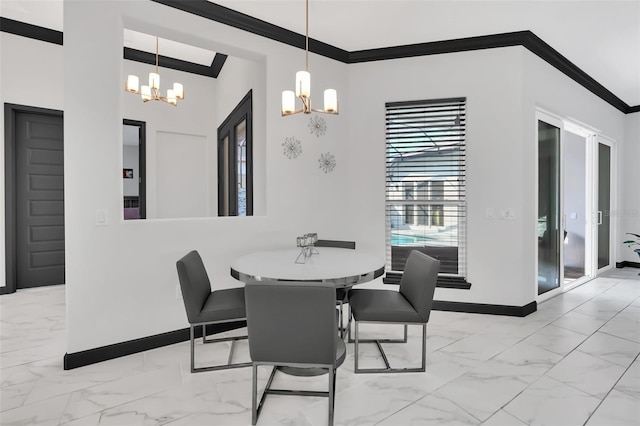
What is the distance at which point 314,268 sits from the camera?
7.95 ft

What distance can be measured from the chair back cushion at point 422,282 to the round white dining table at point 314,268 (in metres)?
0.25

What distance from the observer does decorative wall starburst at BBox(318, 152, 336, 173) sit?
393 cm

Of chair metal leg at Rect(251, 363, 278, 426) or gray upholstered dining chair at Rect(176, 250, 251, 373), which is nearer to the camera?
chair metal leg at Rect(251, 363, 278, 426)

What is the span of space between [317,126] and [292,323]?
8.29 feet

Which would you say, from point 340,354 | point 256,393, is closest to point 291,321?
point 256,393

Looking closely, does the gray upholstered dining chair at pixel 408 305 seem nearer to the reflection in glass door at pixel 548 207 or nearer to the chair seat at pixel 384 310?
the chair seat at pixel 384 310

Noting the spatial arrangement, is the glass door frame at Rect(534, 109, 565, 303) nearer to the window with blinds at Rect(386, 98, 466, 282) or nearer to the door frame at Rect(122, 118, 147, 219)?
the window with blinds at Rect(386, 98, 466, 282)

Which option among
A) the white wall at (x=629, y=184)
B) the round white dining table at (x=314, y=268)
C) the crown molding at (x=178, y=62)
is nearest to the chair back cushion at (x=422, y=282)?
the round white dining table at (x=314, y=268)

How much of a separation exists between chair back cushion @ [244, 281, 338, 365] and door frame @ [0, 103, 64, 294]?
4152 millimetres

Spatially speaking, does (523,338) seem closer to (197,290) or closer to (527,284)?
(527,284)

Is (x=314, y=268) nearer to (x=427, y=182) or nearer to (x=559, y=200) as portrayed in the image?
(x=427, y=182)

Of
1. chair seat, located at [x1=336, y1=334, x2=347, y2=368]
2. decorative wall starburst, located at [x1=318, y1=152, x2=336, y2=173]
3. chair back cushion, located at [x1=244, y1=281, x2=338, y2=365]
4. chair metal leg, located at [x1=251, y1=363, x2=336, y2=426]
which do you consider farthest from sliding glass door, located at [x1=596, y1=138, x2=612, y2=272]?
chair back cushion, located at [x1=244, y1=281, x2=338, y2=365]

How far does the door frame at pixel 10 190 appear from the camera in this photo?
14.2 ft

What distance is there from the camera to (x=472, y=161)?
386 centimetres
